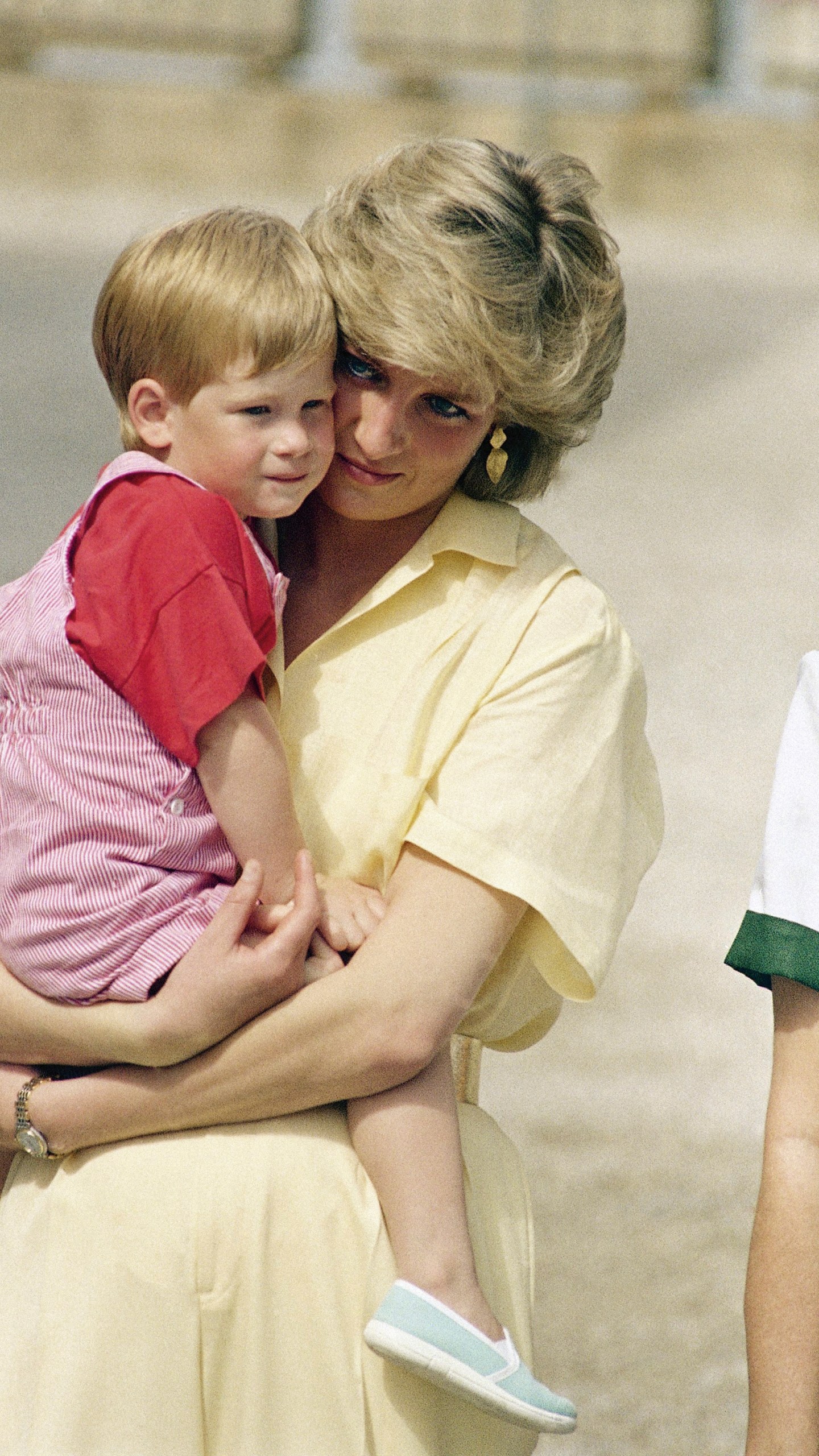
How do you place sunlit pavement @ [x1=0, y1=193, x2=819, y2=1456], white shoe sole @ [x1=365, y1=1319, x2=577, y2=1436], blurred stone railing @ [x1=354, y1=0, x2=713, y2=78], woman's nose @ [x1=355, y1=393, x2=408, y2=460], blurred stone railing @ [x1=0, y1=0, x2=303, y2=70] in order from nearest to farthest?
white shoe sole @ [x1=365, y1=1319, x2=577, y2=1436] → woman's nose @ [x1=355, y1=393, x2=408, y2=460] → sunlit pavement @ [x1=0, y1=193, x2=819, y2=1456] → blurred stone railing @ [x1=0, y1=0, x2=303, y2=70] → blurred stone railing @ [x1=354, y1=0, x2=713, y2=78]

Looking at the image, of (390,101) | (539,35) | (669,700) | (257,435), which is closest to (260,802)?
(257,435)

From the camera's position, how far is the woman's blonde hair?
214 centimetres

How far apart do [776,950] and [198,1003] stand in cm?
64

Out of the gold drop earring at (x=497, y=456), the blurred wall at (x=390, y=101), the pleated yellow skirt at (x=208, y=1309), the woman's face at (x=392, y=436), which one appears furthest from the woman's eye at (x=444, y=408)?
the blurred wall at (x=390, y=101)

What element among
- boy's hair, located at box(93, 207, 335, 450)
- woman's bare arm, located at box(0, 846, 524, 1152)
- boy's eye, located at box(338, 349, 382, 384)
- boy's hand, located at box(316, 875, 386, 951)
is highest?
boy's hair, located at box(93, 207, 335, 450)

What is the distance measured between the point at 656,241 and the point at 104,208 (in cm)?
437

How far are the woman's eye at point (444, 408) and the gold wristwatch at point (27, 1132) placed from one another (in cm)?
94

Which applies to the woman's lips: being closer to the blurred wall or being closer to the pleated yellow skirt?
the pleated yellow skirt

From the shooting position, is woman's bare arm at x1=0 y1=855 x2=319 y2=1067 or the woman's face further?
the woman's face

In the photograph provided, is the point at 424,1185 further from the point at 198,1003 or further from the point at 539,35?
the point at 539,35

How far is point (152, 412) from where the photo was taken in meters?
2.17

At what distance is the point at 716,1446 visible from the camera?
350cm

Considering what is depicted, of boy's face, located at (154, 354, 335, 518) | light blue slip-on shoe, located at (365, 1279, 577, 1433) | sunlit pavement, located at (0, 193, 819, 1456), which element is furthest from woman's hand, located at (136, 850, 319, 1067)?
sunlit pavement, located at (0, 193, 819, 1456)

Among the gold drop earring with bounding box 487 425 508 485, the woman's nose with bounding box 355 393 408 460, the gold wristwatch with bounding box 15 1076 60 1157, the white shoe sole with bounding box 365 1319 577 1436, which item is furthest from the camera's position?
the gold drop earring with bounding box 487 425 508 485
